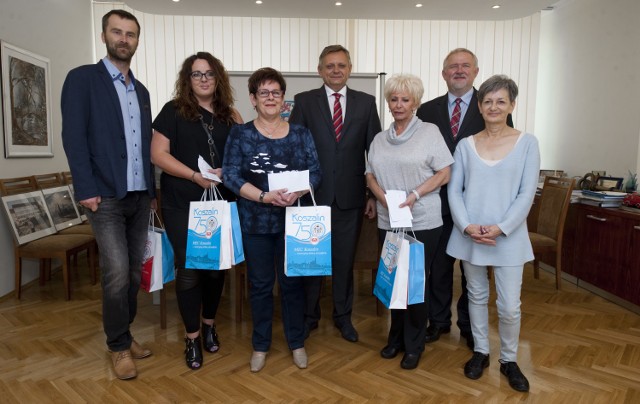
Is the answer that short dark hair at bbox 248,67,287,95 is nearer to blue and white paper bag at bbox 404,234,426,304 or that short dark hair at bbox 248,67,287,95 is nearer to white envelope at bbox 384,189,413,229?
white envelope at bbox 384,189,413,229

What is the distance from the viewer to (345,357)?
2.48 m

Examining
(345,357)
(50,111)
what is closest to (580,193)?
(345,357)

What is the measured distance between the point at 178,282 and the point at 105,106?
0.92 meters

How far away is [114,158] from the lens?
209 cm

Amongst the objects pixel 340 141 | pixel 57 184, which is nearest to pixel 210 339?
pixel 340 141

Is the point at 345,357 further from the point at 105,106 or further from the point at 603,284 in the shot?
the point at 603,284

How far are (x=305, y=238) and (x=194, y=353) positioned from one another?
35.7 inches

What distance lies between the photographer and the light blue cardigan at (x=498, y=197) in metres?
2.00

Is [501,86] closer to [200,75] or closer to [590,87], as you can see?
[200,75]

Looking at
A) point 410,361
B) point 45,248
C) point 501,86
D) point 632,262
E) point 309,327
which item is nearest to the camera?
point 501,86

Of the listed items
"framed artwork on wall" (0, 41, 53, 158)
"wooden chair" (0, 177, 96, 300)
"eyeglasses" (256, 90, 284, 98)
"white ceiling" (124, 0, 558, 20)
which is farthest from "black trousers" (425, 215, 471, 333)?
"white ceiling" (124, 0, 558, 20)

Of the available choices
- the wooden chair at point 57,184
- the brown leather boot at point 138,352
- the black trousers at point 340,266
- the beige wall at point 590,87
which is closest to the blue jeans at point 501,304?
the black trousers at point 340,266

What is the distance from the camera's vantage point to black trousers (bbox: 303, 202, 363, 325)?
2582mm

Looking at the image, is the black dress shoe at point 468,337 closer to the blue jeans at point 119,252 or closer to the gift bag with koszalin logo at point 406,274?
the gift bag with koszalin logo at point 406,274
